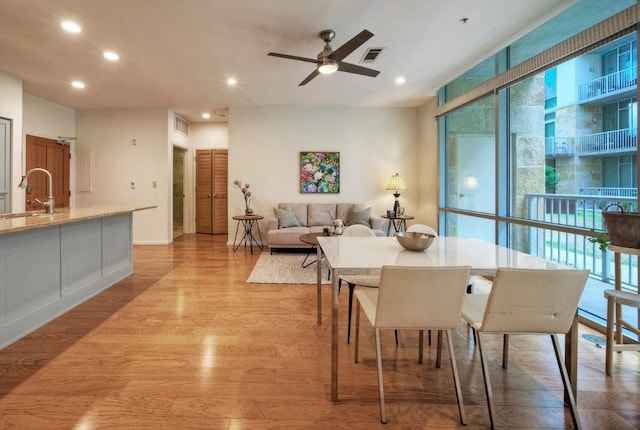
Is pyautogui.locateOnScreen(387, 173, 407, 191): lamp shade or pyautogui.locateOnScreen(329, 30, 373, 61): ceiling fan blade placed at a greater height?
pyautogui.locateOnScreen(329, 30, 373, 61): ceiling fan blade

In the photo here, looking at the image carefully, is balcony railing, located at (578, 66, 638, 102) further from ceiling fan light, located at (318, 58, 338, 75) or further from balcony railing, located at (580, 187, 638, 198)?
ceiling fan light, located at (318, 58, 338, 75)

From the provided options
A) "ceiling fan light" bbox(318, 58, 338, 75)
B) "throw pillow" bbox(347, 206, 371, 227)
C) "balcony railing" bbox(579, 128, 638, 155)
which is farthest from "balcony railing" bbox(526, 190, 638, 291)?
"throw pillow" bbox(347, 206, 371, 227)

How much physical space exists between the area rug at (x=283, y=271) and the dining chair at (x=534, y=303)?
97.5 inches

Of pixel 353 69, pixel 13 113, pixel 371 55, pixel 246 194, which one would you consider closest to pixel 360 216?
pixel 246 194

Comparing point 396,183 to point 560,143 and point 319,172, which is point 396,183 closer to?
point 319,172

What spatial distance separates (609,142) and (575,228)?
729 mm

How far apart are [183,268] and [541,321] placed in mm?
4197

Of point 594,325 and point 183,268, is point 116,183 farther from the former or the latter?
point 594,325

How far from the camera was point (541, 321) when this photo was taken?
4.77ft

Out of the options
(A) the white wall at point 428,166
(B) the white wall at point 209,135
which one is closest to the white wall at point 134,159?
(B) the white wall at point 209,135

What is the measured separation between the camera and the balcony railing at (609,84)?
7.55ft

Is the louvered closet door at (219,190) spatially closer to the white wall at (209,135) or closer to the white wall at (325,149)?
the white wall at (209,135)

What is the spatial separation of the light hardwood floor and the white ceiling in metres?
2.69

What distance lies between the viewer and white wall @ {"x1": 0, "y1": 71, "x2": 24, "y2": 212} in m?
4.33
